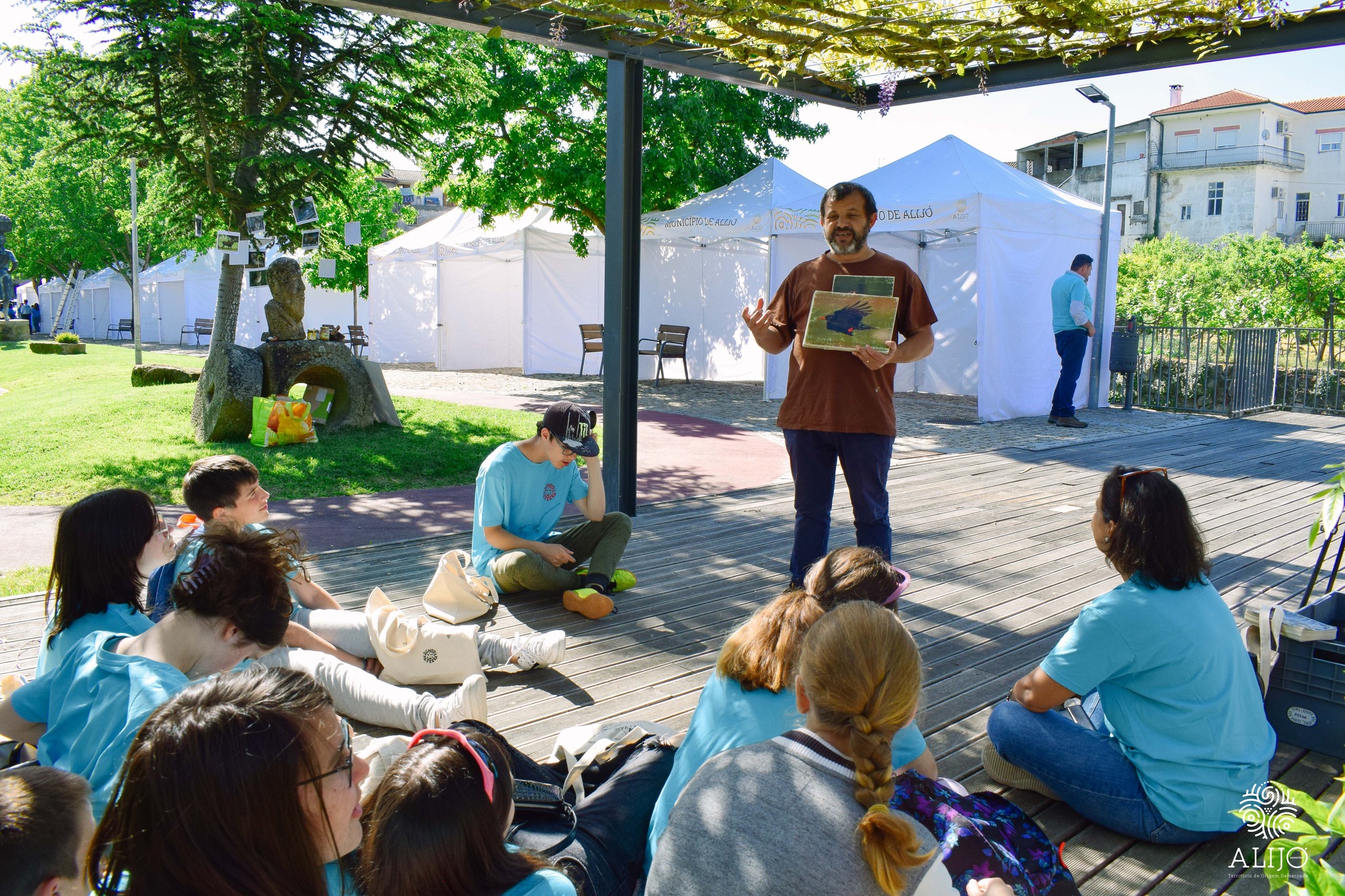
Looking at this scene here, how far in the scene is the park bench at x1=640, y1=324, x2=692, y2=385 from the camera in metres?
16.8

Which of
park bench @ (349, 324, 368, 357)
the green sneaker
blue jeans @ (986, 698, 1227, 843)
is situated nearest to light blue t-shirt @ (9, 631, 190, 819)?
blue jeans @ (986, 698, 1227, 843)

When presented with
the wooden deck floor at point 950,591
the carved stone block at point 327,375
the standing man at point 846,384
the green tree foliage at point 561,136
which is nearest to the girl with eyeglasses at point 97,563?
the wooden deck floor at point 950,591

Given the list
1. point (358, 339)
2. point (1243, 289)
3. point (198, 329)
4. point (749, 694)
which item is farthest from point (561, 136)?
point (198, 329)

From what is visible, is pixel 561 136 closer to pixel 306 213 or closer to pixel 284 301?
pixel 306 213

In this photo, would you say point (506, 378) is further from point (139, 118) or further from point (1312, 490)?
point (1312, 490)

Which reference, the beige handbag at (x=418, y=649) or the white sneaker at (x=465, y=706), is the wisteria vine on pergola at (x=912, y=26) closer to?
the beige handbag at (x=418, y=649)

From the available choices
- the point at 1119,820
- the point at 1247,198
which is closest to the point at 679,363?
the point at 1119,820

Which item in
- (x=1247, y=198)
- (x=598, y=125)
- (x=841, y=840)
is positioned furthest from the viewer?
(x=1247, y=198)

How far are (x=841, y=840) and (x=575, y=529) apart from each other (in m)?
3.71

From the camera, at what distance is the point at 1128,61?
5.17m

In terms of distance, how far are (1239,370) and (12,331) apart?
34.3 metres

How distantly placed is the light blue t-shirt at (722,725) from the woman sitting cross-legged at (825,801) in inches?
16.0

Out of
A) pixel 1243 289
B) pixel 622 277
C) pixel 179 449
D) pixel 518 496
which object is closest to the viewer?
pixel 518 496

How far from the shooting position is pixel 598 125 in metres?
15.6
